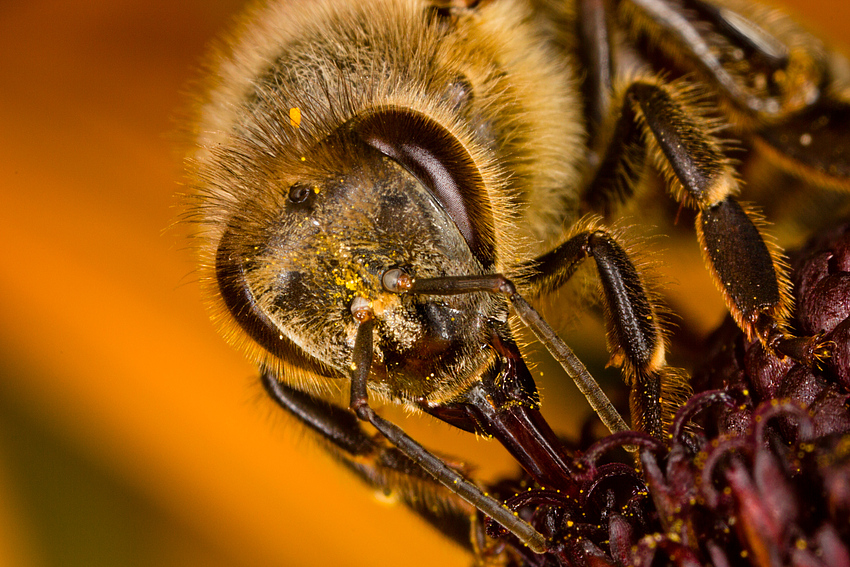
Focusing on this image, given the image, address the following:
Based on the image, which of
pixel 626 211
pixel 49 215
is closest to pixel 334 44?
pixel 626 211

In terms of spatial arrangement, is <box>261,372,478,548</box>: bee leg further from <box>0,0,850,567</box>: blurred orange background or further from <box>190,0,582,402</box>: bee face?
<box>190,0,582,402</box>: bee face

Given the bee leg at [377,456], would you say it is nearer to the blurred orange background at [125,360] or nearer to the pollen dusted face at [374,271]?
the blurred orange background at [125,360]

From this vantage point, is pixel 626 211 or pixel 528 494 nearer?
pixel 528 494

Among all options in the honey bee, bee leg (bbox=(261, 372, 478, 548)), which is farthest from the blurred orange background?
the honey bee

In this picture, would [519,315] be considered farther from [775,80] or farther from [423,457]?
[775,80]

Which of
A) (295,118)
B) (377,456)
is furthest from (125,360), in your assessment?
(295,118)

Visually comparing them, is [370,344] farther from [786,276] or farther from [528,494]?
[786,276]

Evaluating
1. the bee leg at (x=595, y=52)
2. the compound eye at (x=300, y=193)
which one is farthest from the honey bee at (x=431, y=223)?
the bee leg at (x=595, y=52)
